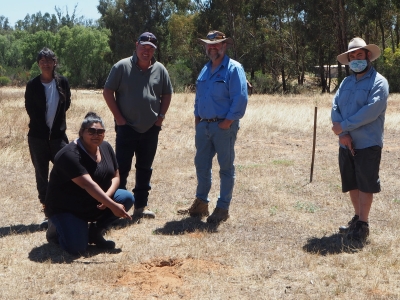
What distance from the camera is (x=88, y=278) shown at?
4.50m

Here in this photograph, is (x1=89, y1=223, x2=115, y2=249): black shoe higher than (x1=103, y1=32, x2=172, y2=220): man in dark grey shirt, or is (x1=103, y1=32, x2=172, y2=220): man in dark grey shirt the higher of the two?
(x1=103, y1=32, x2=172, y2=220): man in dark grey shirt

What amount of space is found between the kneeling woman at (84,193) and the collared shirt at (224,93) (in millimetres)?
1216

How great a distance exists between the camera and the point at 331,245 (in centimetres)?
539

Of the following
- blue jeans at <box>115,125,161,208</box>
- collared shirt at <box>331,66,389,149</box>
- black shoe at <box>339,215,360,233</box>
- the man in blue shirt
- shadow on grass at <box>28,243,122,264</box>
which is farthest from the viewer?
blue jeans at <box>115,125,161,208</box>

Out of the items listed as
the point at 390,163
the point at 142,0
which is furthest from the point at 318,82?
the point at 390,163

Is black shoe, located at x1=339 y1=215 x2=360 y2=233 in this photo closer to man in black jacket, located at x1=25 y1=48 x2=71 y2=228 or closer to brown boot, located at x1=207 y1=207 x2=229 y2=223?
brown boot, located at x1=207 y1=207 x2=229 y2=223

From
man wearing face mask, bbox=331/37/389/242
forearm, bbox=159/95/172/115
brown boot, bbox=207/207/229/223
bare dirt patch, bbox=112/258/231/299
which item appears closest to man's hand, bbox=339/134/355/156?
man wearing face mask, bbox=331/37/389/242

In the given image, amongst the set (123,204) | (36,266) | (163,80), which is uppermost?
(163,80)

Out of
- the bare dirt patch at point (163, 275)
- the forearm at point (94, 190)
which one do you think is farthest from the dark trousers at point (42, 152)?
the bare dirt patch at point (163, 275)

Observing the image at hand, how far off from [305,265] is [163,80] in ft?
8.59

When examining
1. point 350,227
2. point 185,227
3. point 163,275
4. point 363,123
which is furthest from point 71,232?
point 363,123

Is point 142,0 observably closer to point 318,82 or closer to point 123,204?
point 318,82

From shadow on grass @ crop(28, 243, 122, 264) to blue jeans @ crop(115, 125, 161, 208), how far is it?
3.74 ft

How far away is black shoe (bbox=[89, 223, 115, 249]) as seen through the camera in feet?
17.4
